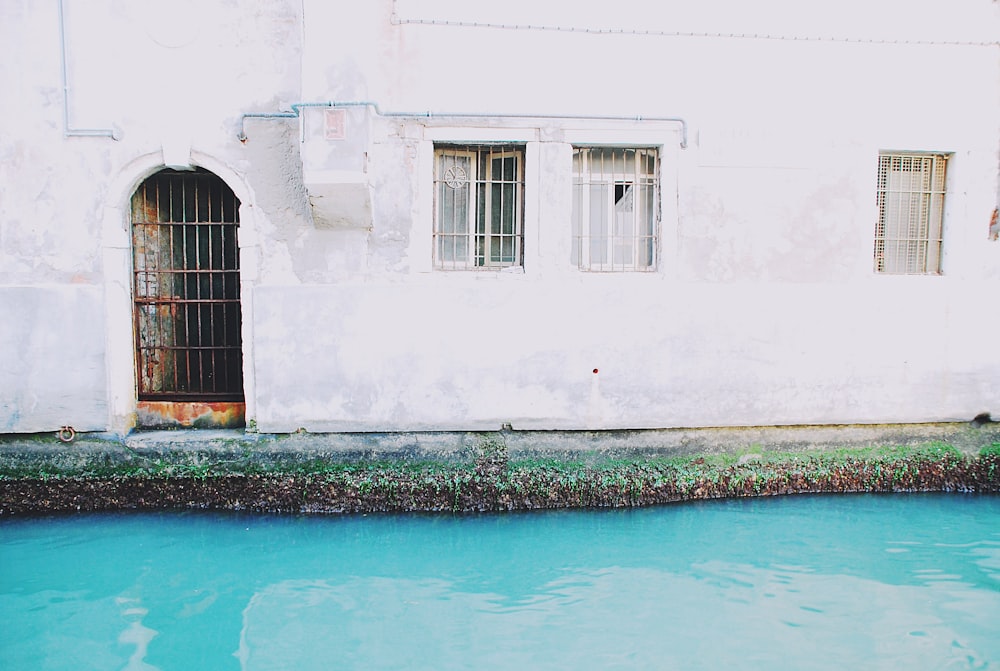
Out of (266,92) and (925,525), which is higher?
(266,92)

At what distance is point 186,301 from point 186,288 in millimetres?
387

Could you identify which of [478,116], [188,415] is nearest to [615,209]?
[478,116]

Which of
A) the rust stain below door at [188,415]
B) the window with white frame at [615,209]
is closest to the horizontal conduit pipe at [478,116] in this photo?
the window with white frame at [615,209]

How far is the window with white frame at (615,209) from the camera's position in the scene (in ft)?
20.3

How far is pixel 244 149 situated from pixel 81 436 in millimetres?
2921

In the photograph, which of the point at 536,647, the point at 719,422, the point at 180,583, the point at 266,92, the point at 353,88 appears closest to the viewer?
the point at 536,647

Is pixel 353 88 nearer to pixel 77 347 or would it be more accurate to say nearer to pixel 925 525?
pixel 77 347

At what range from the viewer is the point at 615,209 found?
246 inches

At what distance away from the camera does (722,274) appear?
611cm

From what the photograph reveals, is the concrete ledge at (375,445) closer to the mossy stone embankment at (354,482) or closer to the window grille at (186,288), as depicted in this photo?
the mossy stone embankment at (354,482)

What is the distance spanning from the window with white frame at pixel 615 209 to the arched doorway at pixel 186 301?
3.31 m

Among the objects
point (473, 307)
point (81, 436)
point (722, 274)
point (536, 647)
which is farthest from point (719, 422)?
point (81, 436)

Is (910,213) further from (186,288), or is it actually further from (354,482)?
(186,288)

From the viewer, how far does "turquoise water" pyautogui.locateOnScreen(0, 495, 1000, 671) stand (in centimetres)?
407
